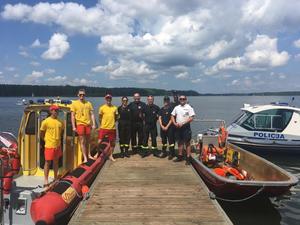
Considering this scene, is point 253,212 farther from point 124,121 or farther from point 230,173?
point 124,121

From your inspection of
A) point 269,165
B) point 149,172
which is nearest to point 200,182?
point 149,172

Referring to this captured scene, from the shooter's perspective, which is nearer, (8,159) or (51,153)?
(8,159)

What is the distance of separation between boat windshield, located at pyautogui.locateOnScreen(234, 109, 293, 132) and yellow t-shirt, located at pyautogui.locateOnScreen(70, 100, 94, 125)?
9615mm

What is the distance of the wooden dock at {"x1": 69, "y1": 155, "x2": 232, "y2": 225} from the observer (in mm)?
6586

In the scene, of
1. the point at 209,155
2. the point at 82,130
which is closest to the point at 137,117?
the point at 82,130

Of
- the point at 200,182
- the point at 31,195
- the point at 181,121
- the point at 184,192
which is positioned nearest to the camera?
the point at 31,195

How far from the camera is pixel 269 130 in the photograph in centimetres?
1645

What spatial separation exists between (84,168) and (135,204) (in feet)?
7.23

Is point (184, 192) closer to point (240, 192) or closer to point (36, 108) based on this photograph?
point (240, 192)

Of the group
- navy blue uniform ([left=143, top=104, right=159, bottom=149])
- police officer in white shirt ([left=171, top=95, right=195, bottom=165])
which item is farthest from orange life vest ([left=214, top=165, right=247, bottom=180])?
navy blue uniform ([left=143, top=104, right=159, bottom=149])

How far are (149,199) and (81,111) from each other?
3024mm

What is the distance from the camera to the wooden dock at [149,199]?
6586 mm

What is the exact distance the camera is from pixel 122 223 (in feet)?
21.1

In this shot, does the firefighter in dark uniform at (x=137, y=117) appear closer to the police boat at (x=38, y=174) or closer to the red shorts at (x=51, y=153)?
the police boat at (x=38, y=174)
